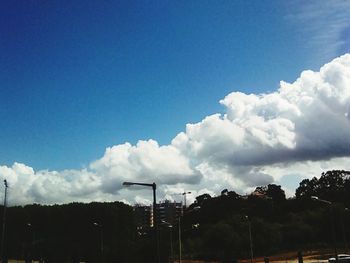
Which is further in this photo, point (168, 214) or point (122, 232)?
point (122, 232)

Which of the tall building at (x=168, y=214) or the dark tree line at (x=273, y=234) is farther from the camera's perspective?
the dark tree line at (x=273, y=234)

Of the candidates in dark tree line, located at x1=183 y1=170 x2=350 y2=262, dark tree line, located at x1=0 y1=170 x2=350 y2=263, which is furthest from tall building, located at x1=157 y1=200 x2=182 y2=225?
dark tree line, located at x1=0 y1=170 x2=350 y2=263

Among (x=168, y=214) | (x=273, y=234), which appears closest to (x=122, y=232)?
(x=273, y=234)

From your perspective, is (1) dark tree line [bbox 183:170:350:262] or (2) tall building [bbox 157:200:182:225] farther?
(1) dark tree line [bbox 183:170:350:262]

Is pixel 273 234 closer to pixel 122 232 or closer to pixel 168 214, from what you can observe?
pixel 122 232

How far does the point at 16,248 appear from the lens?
391 feet

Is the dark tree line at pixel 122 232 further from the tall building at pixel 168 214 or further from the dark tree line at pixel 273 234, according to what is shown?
the tall building at pixel 168 214

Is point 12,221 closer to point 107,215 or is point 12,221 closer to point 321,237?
point 107,215

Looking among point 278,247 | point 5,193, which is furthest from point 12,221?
point 278,247

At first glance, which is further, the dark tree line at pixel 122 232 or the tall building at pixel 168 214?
the dark tree line at pixel 122 232

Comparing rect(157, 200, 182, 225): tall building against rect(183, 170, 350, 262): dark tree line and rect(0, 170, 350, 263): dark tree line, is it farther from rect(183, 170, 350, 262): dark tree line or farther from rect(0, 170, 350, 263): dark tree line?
rect(0, 170, 350, 263): dark tree line

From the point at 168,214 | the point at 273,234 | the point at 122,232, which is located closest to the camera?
the point at 168,214

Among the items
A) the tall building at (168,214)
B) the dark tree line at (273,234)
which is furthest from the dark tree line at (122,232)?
the tall building at (168,214)

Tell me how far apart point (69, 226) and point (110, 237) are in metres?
10.9
